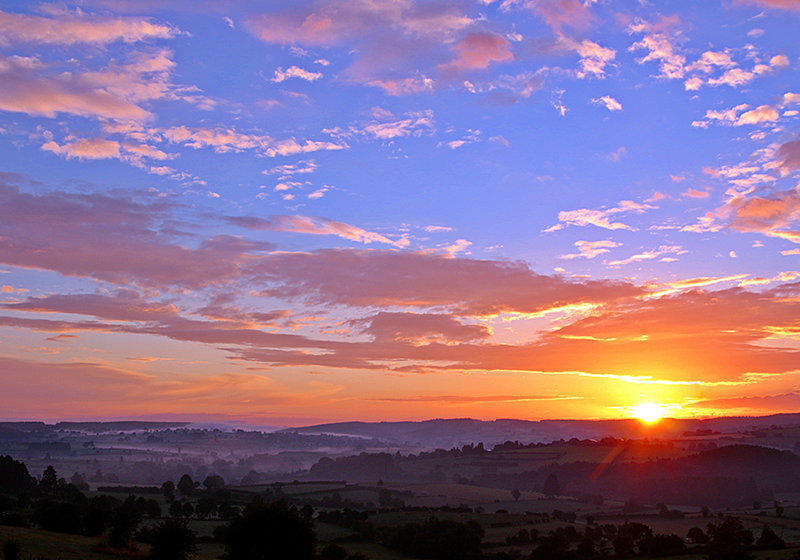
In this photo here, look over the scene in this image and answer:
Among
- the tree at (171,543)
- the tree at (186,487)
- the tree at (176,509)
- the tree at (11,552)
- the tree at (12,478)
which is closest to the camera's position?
the tree at (11,552)

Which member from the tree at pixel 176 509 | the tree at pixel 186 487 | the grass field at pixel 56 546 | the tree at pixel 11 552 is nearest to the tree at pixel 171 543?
the grass field at pixel 56 546

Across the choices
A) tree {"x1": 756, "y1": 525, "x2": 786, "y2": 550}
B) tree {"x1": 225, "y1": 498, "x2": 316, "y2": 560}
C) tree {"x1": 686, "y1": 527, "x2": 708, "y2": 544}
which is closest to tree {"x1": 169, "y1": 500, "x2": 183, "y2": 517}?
tree {"x1": 225, "y1": 498, "x2": 316, "y2": 560}

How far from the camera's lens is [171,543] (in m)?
68.5

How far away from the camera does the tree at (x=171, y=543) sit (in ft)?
223

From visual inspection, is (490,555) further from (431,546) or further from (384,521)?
(384,521)

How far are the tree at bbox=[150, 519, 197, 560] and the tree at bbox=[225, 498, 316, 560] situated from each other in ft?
16.8

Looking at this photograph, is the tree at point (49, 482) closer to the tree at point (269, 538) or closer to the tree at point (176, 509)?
the tree at point (176, 509)

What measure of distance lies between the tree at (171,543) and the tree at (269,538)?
5.12m

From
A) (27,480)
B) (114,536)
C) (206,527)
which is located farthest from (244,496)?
(114,536)

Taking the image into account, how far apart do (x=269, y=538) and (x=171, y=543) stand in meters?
10.8

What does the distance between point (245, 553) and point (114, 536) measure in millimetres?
15473

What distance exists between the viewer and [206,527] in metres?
119

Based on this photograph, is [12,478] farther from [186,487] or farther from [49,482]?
[186,487]

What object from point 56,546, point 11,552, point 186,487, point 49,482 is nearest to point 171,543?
point 56,546
